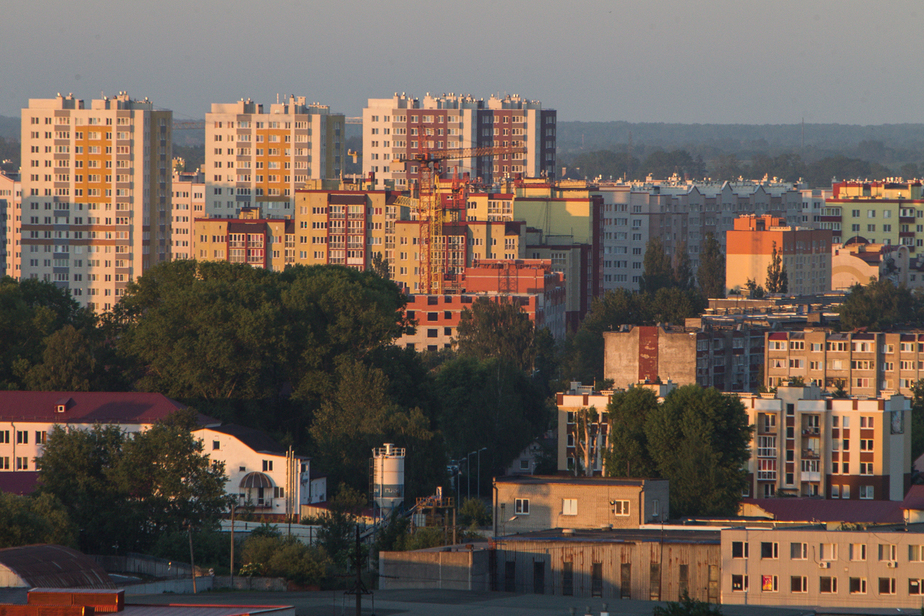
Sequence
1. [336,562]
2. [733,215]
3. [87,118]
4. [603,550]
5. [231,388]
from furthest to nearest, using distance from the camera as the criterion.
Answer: [733,215] → [87,118] → [231,388] → [336,562] → [603,550]

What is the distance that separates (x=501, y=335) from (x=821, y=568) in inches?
1867

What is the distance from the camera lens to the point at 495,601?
3141 centimetres

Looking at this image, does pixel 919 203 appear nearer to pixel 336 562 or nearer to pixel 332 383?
pixel 332 383

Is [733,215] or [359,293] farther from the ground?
[733,215]

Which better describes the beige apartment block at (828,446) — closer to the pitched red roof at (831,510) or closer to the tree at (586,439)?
the tree at (586,439)

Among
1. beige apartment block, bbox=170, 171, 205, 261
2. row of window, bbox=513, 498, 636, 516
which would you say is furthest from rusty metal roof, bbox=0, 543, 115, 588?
beige apartment block, bbox=170, 171, 205, 261

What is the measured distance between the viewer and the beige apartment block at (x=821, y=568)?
33.7 m

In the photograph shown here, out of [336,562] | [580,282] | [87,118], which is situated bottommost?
[336,562]

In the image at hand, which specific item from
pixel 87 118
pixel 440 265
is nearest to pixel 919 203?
pixel 440 265

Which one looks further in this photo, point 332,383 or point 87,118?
point 87,118

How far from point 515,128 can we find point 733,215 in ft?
82.5

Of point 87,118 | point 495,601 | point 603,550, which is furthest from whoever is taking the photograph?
point 87,118

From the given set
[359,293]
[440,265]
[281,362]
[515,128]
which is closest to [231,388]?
[281,362]

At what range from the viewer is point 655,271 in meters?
106
